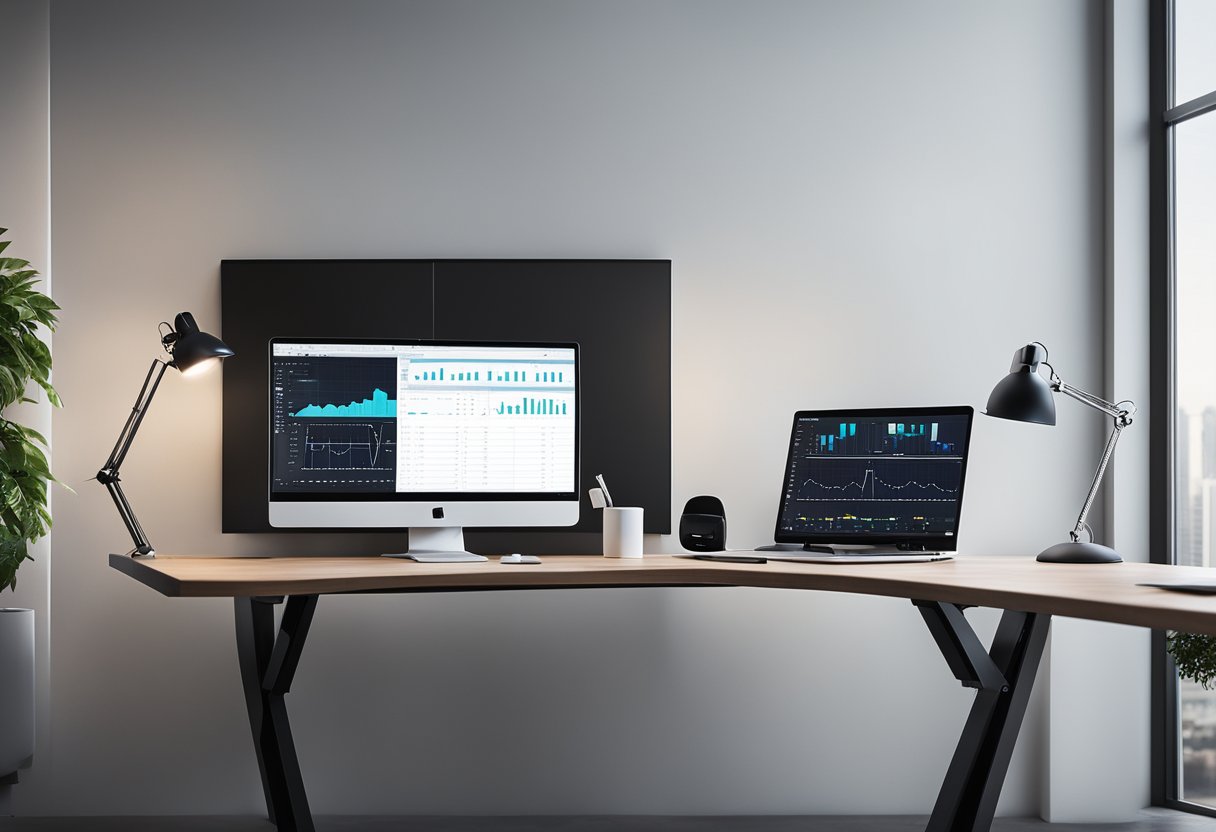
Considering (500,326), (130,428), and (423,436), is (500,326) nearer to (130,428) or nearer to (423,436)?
(423,436)

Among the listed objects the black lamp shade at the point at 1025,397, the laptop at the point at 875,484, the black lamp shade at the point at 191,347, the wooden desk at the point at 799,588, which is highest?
the black lamp shade at the point at 191,347

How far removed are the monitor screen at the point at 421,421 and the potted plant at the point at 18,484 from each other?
78 cm

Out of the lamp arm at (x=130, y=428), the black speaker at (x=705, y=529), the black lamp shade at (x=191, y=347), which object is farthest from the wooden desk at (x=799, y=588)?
the black lamp shade at (x=191, y=347)

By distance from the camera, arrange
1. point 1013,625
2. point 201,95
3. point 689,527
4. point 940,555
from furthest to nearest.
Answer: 1. point 201,95
2. point 689,527
3. point 940,555
4. point 1013,625

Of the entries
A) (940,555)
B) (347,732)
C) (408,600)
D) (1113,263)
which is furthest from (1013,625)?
(347,732)

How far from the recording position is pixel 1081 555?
7.59 ft

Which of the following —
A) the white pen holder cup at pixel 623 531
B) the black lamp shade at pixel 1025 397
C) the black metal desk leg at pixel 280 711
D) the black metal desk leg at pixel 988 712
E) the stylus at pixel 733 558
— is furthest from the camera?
the white pen holder cup at pixel 623 531

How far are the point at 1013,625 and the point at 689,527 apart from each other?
0.86 metres

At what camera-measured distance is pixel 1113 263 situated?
117 inches

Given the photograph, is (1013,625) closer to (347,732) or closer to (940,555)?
(940,555)

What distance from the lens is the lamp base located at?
231 cm

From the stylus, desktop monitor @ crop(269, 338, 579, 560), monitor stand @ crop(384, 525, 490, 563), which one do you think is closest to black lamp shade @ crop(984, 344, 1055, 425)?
the stylus

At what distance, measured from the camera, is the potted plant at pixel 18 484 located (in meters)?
2.62

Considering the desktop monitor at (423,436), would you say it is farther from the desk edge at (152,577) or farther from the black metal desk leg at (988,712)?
the black metal desk leg at (988,712)
